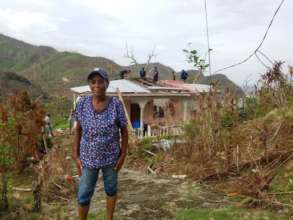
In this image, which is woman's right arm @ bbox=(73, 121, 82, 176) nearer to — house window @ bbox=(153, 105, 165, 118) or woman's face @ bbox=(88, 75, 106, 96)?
woman's face @ bbox=(88, 75, 106, 96)

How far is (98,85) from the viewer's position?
421 cm

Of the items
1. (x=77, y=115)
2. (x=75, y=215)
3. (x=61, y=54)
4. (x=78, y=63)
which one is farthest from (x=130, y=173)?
(x=61, y=54)

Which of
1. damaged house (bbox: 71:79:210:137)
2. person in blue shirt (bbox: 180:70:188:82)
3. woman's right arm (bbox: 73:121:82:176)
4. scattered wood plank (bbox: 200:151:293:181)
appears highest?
person in blue shirt (bbox: 180:70:188:82)

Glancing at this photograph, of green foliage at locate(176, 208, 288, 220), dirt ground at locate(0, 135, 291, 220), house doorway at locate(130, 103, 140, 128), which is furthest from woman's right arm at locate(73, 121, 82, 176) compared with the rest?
house doorway at locate(130, 103, 140, 128)

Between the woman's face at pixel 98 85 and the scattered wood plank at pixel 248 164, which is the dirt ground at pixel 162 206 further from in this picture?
the woman's face at pixel 98 85

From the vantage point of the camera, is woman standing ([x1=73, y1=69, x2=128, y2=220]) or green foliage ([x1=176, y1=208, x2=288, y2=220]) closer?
woman standing ([x1=73, y1=69, x2=128, y2=220])

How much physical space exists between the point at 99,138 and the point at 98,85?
504 mm

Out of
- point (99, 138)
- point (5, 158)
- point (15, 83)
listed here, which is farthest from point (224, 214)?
point (15, 83)

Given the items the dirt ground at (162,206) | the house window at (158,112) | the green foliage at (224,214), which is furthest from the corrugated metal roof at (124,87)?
the green foliage at (224,214)

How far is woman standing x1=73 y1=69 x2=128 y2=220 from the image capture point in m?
4.17

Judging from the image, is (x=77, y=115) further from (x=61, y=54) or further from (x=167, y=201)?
(x=61, y=54)

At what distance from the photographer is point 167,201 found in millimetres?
6125

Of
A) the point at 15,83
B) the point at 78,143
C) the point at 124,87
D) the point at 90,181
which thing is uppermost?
the point at 15,83

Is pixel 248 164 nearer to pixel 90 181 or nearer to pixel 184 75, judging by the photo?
pixel 90 181
